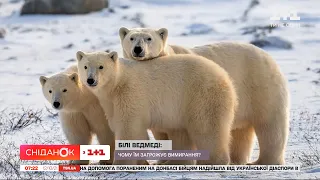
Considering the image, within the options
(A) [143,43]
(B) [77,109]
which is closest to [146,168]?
(B) [77,109]

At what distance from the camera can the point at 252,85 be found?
8.33 metres

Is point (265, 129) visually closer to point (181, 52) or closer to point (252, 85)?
point (252, 85)

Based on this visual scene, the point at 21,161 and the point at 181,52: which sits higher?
the point at 181,52

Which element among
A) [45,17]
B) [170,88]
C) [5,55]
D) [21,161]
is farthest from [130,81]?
[45,17]

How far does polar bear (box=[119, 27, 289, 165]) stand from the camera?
8.29 meters

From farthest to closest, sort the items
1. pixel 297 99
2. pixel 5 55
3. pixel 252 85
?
pixel 5 55
pixel 297 99
pixel 252 85

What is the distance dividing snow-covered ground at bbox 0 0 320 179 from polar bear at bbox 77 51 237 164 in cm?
49

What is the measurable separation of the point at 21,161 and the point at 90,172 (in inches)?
34.0

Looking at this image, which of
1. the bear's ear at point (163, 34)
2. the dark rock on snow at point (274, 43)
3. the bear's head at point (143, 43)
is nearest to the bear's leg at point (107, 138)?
the bear's head at point (143, 43)

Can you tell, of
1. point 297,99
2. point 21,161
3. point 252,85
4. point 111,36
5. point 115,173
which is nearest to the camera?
point 115,173

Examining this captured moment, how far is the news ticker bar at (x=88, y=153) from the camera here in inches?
301

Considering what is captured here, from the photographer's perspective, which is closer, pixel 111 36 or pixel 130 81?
pixel 130 81
